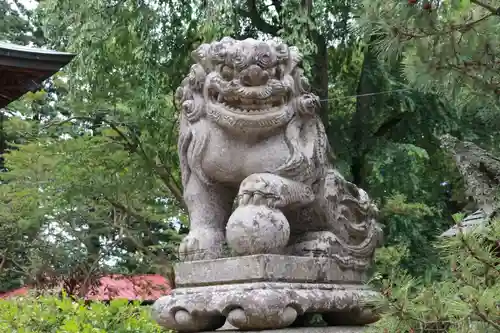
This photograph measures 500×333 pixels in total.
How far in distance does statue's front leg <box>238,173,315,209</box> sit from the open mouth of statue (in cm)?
32

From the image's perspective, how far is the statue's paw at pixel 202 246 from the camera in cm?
331

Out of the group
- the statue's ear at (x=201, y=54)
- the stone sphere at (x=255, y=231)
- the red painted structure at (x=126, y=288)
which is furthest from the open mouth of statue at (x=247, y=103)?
the red painted structure at (x=126, y=288)

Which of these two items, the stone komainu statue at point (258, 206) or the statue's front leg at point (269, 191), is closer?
the stone komainu statue at point (258, 206)

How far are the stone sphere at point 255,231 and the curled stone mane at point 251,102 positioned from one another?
0.88ft

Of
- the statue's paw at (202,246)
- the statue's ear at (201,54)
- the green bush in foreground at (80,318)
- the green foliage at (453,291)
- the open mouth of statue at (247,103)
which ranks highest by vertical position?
the statue's ear at (201,54)

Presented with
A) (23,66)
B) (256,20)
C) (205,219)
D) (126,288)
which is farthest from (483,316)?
(126,288)

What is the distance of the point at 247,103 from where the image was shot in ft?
10.9

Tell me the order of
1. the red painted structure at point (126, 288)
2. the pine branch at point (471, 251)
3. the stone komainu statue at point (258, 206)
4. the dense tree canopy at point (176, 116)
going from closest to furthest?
the pine branch at point (471, 251), the stone komainu statue at point (258, 206), the dense tree canopy at point (176, 116), the red painted structure at point (126, 288)

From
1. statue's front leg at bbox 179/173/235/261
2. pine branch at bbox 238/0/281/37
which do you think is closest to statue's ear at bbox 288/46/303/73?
statue's front leg at bbox 179/173/235/261

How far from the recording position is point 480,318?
200 cm

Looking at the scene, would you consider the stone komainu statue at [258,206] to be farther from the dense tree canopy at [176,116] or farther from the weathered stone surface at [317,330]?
the dense tree canopy at [176,116]

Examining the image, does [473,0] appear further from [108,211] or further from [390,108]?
[108,211]

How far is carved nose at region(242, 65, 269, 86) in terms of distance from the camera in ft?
10.8

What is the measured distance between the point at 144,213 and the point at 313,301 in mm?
8998
